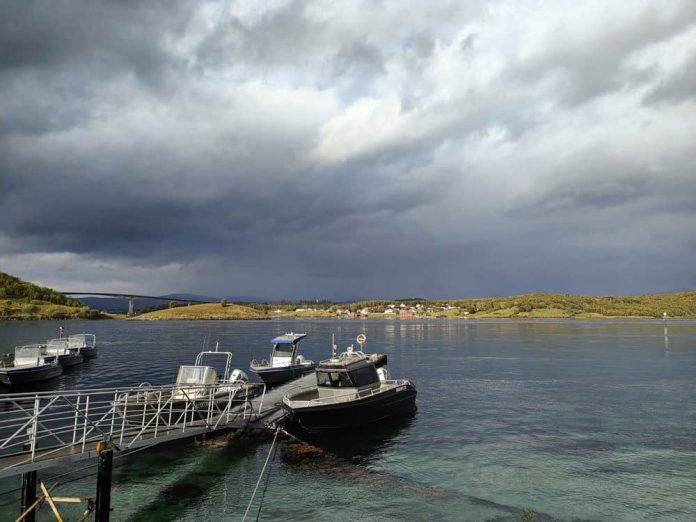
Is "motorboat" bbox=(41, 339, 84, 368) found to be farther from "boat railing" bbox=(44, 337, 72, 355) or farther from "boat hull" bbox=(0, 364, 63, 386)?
"boat hull" bbox=(0, 364, 63, 386)

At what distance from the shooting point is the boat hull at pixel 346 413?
29.2 meters

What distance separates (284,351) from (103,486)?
145 ft

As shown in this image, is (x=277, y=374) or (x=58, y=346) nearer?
(x=277, y=374)

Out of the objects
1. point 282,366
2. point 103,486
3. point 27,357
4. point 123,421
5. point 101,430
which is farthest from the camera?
point 282,366

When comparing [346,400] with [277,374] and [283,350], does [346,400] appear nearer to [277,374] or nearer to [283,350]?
[277,374]

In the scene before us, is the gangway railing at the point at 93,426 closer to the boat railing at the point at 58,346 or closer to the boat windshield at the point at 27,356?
the boat windshield at the point at 27,356

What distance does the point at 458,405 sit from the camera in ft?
134

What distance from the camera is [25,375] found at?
4997 centimetres

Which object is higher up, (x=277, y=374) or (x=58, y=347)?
(x=58, y=347)

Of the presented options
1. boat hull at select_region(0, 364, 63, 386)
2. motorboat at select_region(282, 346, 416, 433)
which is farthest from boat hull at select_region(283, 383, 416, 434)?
boat hull at select_region(0, 364, 63, 386)

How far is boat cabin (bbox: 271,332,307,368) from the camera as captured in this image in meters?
56.6

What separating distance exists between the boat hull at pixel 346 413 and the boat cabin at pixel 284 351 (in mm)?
23617

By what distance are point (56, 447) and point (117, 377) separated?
4421 cm

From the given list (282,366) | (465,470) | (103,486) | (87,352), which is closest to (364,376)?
(465,470)
